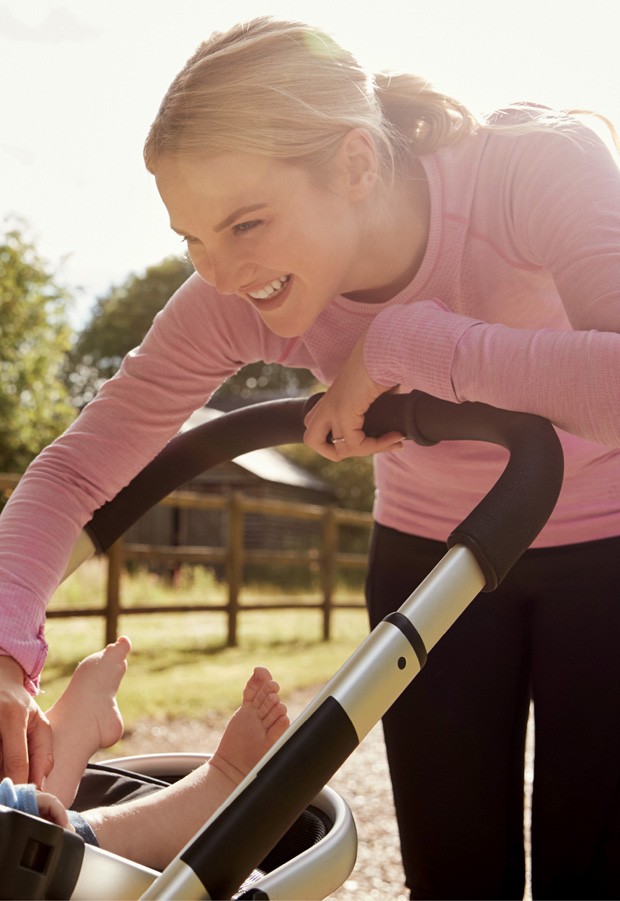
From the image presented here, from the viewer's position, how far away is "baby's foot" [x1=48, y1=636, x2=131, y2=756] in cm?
121

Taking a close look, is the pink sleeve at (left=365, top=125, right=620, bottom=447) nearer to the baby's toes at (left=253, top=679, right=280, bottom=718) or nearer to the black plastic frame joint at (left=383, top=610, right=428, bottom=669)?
the black plastic frame joint at (left=383, top=610, right=428, bottom=669)

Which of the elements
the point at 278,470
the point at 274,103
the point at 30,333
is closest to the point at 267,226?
the point at 274,103

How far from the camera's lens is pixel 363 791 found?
3.57 meters

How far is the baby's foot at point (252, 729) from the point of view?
1146 millimetres

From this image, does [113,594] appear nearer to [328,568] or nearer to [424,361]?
[328,568]

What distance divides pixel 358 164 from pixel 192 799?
750mm

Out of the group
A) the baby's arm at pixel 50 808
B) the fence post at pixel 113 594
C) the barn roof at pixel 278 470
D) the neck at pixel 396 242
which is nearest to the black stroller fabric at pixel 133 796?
the baby's arm at pixel 50 808

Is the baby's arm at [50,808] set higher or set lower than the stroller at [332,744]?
lower

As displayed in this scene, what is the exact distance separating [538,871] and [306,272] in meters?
0.90

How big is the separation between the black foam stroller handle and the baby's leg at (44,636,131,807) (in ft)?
0.56

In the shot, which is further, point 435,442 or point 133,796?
point 133,796

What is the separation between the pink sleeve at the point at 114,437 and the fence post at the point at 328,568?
7.07 metres

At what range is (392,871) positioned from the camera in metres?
2.75

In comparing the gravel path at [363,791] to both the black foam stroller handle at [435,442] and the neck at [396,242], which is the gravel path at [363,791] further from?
the neck at [396,242]
